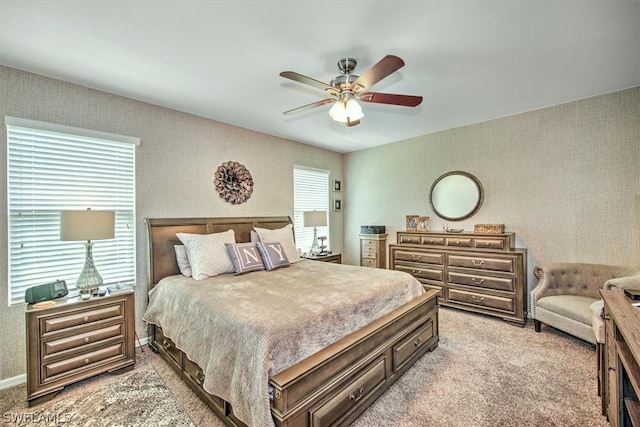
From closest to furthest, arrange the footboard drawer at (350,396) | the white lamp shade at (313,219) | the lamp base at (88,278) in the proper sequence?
the footboard drawer at (350,396) < the lamp base at (88,278) < the white lamp shade at (313,219)

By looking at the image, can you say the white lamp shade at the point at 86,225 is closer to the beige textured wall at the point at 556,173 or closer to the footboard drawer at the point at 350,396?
the footboard drawer at the point at 350,396

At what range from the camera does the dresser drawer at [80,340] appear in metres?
2.18

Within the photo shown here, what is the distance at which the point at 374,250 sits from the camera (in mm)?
5078

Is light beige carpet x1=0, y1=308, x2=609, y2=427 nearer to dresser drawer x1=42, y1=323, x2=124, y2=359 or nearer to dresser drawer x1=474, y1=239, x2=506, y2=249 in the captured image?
dresser drawer x1=42, y1=323, x2=124, y2=359

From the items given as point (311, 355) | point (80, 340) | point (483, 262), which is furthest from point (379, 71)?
point (80, 340)

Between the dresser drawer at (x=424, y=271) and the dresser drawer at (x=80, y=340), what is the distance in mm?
3681

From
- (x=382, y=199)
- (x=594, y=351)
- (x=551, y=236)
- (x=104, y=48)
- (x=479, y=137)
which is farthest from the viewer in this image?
(x=382, y=199)

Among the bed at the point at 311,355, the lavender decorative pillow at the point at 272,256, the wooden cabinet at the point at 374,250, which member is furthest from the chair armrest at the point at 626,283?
the lavender decorative pillow at the point at 272,256

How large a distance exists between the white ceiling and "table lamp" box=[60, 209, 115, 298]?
129 cm

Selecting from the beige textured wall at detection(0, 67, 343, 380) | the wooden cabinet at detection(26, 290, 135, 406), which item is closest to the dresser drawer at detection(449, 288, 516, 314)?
the beige textured wall at detection(0, 67, 343, 380)

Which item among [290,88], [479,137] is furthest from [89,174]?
[479,137]

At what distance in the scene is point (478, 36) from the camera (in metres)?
2.04

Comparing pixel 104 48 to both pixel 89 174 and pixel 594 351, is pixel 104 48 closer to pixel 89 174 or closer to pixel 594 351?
pixel 89 174

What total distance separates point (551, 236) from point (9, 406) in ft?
18.4
